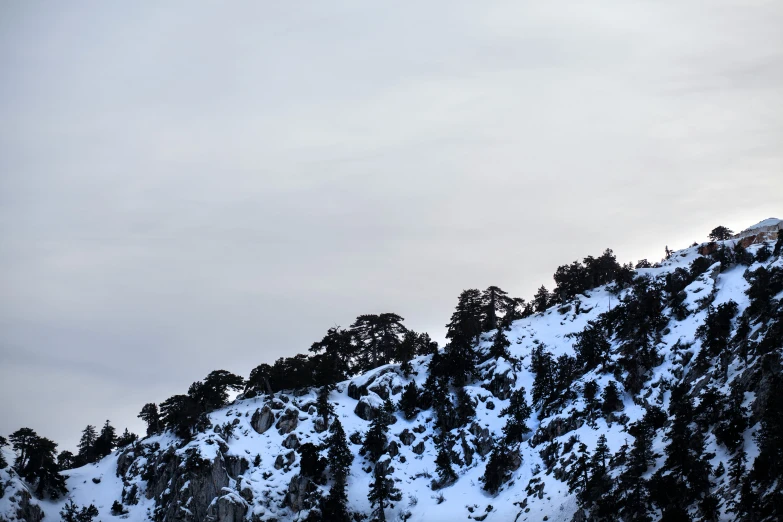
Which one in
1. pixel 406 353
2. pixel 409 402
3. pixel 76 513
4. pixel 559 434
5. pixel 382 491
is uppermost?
pixel 406 353

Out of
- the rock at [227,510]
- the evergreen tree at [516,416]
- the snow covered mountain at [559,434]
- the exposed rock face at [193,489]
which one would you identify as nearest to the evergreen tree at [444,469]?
the snow covered mountain at [559,434]

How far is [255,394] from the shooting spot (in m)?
108

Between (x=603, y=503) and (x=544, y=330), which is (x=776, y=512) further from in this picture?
(x=544, y=330)

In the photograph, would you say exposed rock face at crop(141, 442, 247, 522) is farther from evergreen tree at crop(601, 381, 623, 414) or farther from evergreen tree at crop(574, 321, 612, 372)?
evergreen tree at crop(574, 321, 612, 372)

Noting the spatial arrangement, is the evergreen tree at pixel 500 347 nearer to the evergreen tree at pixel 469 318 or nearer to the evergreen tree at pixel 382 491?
the evergreen tree at pixel 469 318

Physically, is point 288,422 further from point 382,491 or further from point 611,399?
point 611,399

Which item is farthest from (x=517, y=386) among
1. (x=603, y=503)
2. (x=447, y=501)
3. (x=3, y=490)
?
(x=3, y=490)

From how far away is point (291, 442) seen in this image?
96.4 metres

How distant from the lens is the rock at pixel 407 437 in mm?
98625

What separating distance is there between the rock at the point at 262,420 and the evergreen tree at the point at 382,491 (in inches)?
732

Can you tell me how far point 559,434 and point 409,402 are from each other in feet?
84.5

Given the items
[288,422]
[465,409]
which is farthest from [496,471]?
[288,422]

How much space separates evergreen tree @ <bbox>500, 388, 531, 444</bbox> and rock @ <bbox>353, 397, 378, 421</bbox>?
67.7 feet

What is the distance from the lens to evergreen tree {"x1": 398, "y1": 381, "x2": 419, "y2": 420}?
10306 cm
